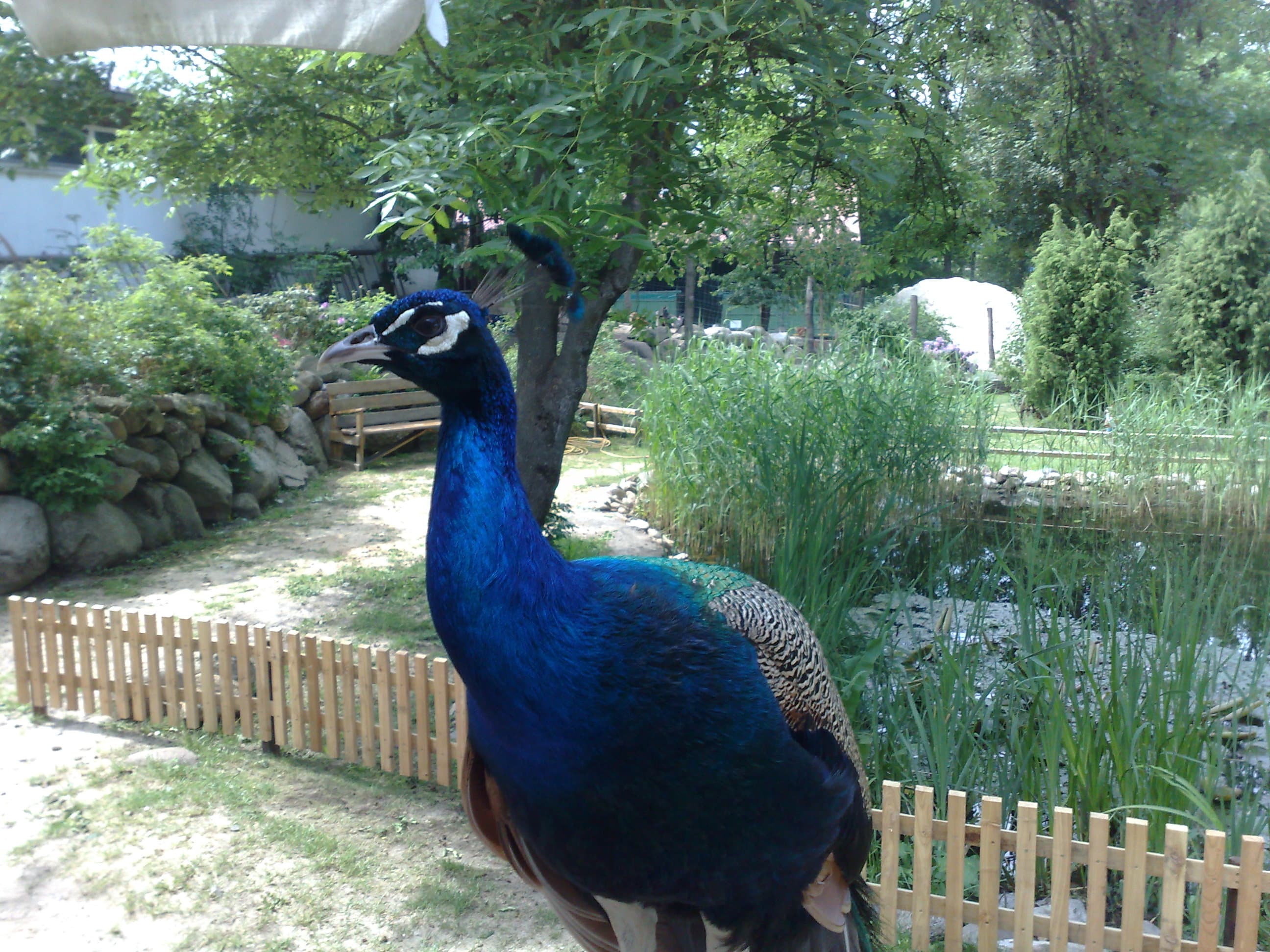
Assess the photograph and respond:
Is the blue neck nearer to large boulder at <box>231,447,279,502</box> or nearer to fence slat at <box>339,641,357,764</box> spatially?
fence slat at <box>339,641,357,764</box>

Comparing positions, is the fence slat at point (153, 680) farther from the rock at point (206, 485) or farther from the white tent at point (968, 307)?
the white tent at point (968, 307)

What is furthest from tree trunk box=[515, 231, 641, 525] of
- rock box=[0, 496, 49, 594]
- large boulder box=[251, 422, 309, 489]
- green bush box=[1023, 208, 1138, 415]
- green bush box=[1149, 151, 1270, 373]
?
green bush box=[1149, 151, 1270, 373]

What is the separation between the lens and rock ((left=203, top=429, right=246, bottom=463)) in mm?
7895

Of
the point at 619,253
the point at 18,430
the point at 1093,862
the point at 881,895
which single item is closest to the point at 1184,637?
the point at 1093,862

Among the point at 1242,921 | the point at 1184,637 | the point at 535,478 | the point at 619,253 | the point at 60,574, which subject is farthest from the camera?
the point at 60,574

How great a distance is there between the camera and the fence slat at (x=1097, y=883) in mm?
2510

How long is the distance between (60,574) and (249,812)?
3.60 meters

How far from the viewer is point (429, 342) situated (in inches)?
67.5

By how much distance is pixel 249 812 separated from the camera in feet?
11.5

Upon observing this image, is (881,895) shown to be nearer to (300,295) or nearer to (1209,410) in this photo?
(1209,410)

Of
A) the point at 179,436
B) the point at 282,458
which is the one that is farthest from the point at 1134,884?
the point at 282,458

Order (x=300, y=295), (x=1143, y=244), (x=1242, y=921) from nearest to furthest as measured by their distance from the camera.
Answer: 1. (x=1242, y=921)
2. (x=300, y=295)
3. (x=1143, y=244)

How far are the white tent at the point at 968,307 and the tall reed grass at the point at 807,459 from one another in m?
11.6

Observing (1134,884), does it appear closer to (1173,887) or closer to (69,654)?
(1173,887)
